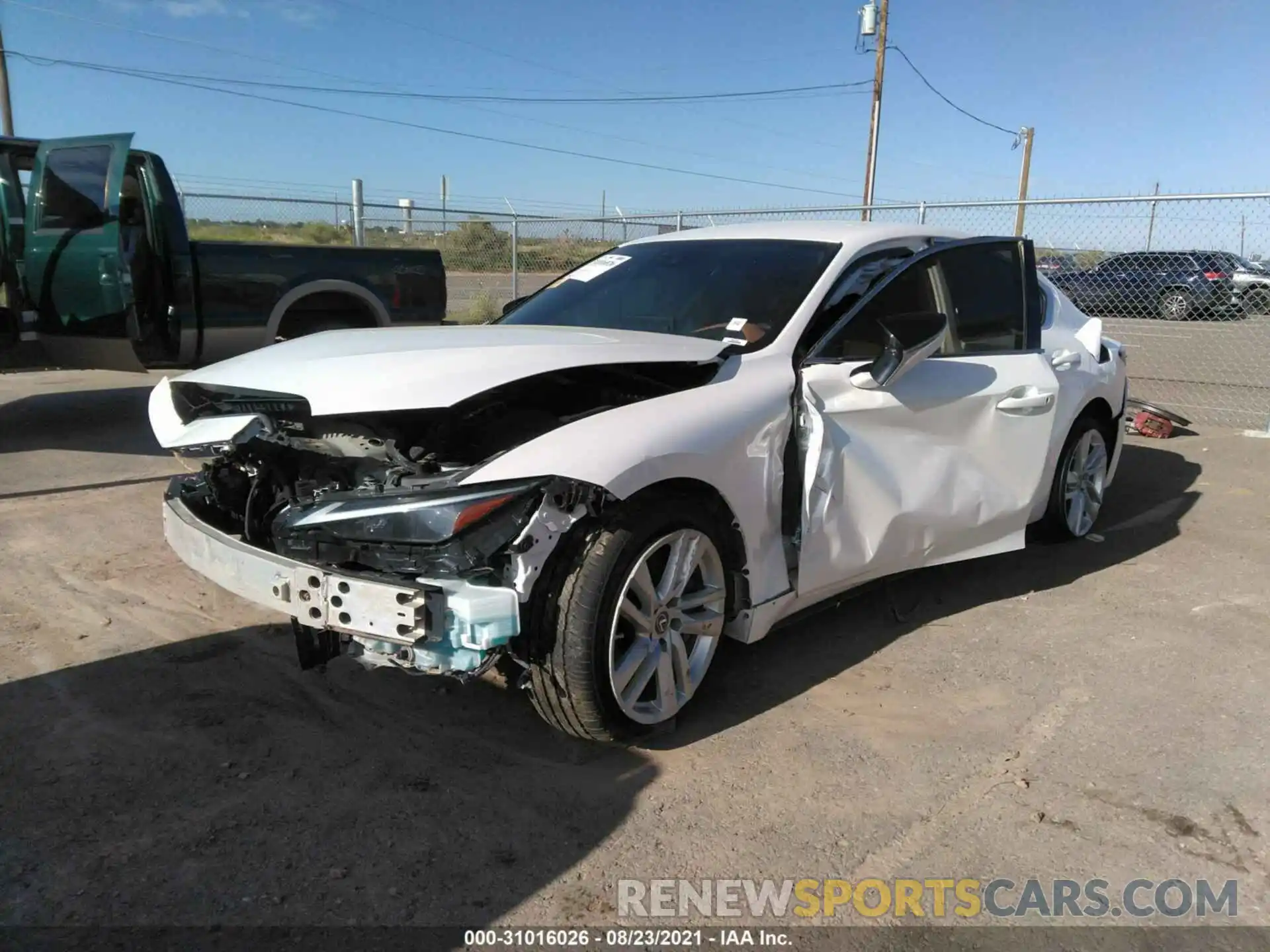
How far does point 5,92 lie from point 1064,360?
2364 centimetres

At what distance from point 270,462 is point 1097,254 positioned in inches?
437

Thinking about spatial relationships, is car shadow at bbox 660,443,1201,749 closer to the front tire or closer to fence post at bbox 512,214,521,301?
the front tire

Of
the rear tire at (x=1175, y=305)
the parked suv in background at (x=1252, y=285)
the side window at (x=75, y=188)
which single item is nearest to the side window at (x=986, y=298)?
the side window at (x=75, y=188)

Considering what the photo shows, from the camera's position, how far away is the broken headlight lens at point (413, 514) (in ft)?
8.77

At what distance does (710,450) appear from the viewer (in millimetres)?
3127

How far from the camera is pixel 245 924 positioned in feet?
7.59

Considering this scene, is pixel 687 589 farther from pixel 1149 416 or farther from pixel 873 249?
pixel 1149 416

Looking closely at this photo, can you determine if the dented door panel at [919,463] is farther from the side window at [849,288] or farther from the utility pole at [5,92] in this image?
the utility pole at [5,92]

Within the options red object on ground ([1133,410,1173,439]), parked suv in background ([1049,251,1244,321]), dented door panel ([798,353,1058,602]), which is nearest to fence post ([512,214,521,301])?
parked suv in background ([1049,251,1244,321])

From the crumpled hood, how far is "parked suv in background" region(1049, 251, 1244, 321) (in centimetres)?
1001

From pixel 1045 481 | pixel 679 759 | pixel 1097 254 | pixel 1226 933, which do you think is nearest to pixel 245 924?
pixel 679 759

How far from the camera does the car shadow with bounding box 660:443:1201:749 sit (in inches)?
139

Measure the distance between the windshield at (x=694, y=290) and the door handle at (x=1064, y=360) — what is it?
1.57 metres

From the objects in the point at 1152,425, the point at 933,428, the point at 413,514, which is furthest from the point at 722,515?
the point at 1152,425
